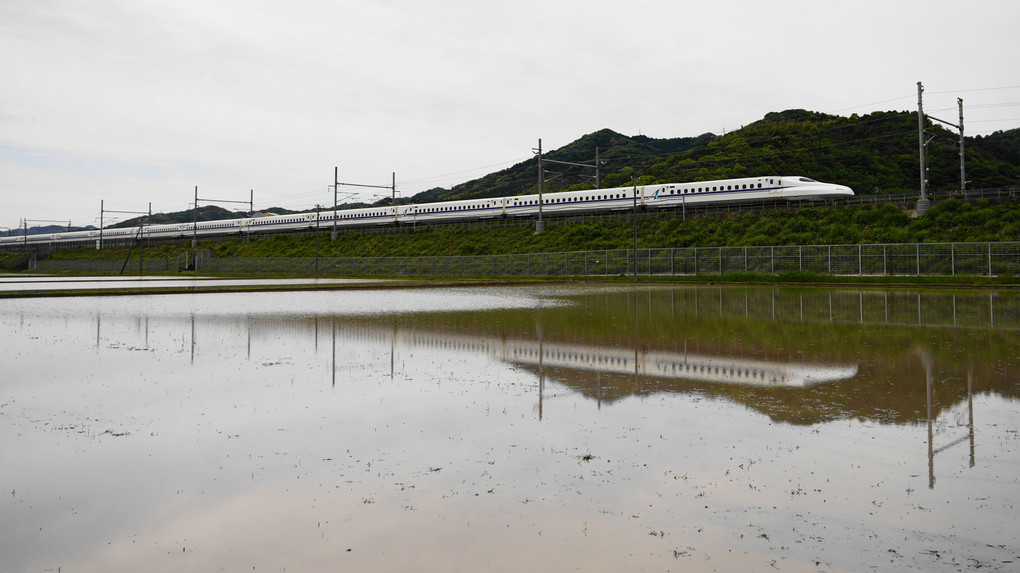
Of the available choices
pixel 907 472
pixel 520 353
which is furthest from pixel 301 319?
pixel 907 472

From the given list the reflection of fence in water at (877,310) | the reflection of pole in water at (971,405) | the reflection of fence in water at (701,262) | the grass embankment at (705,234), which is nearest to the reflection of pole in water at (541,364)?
the reflection of pole in water at (971,405)

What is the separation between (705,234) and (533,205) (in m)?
22.4

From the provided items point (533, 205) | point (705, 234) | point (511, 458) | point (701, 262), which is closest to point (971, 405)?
point (511, 458)

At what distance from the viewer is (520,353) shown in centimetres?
1233

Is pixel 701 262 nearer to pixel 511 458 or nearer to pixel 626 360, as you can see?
pixel 626 360

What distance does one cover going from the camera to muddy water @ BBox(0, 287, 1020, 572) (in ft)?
13.6

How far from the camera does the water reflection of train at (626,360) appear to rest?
9.84m

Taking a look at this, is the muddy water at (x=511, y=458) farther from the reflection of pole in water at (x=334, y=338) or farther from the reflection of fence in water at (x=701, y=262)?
the reflection of fence in water at (x=701, y=262)

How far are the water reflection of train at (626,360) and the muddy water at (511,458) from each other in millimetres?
94

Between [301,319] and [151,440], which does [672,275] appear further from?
[151,440]

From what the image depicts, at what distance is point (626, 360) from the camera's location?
11430 mm

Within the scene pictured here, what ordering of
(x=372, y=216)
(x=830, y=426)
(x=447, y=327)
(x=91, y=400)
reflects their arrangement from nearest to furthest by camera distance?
(x=830, y=426), (x=91, y=400), (x=447, y=327), (x=372, y=216)

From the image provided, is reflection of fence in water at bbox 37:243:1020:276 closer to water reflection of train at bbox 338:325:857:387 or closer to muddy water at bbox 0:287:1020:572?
muddy water at bbox 0:287:1020:572

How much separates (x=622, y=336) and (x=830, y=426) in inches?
312
